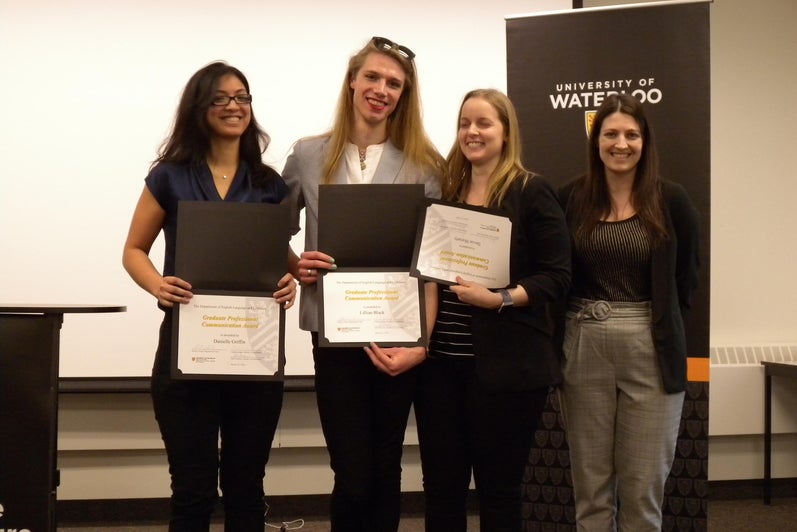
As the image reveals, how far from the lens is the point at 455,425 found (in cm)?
194

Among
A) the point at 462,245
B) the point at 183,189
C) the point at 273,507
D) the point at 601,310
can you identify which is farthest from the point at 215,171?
the point at 273,507

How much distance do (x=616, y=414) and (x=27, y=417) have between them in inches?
68.8

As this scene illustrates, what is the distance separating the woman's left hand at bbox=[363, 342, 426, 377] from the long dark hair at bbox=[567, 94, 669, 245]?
2.12 ft

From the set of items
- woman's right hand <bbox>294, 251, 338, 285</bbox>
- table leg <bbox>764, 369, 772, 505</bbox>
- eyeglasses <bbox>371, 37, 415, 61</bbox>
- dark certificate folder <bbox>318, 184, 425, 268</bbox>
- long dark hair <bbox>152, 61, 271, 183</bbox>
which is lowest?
table leg <bbox>764, 369, 772, 505</bbox>

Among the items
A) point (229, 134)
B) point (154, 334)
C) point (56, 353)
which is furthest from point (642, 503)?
point (154, 334)

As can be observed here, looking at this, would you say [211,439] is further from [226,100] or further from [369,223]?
[226,100]

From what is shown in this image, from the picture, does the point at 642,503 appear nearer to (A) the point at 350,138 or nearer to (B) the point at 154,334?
(A) the point at 350,138

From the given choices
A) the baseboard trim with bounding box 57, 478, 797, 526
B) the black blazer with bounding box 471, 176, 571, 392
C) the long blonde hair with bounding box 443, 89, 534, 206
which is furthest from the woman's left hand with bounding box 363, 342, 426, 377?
the baseboard trim with bounding box 57, 478, 797, 526

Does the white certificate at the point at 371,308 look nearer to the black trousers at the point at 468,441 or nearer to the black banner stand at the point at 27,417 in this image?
the black trousers at the point at 468,441

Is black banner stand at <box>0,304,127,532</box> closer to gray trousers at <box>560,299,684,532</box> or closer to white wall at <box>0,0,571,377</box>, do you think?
white wall at <box>0,0,571,377</box>

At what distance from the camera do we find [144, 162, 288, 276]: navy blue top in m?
1.90

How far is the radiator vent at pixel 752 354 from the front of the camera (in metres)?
3.93

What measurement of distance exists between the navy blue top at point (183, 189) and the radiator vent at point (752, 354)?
2.96 metres

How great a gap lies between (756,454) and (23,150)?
4.04 m
